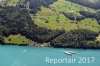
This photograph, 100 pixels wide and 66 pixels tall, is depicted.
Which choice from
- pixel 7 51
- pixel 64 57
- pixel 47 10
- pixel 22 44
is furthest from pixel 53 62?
pixel 47 10

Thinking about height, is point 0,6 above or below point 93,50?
above

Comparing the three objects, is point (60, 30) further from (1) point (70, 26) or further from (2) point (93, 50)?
(2) point (93, 50)

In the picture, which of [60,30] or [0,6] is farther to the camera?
[0,6]

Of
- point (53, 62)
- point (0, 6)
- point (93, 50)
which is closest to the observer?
point (53, 62)

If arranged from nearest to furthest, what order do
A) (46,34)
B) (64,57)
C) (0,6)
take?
(64,57), (46,34), (0,6)

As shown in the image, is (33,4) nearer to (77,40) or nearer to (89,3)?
(89,3)

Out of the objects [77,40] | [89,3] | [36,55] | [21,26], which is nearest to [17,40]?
[21,26]
